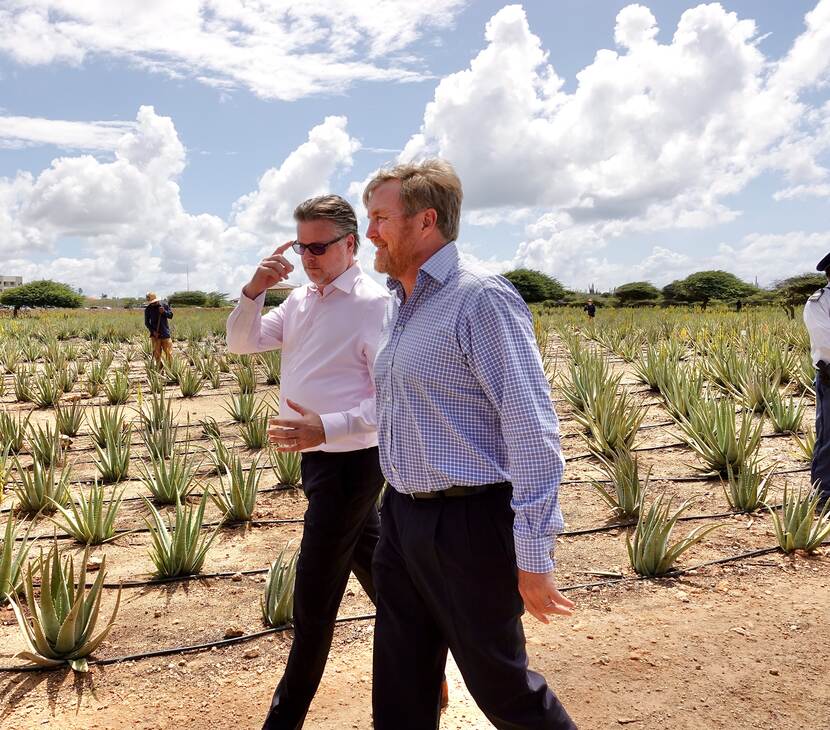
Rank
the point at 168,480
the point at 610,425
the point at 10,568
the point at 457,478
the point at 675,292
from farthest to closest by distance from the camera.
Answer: the point at 675,292 → the point at 610,425 → the point at 168,480 → the point at 10,568 → the point at 457,478

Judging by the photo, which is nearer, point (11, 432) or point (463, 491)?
point (463, 491)

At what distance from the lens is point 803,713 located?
2.77 m

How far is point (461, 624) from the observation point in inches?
69.5

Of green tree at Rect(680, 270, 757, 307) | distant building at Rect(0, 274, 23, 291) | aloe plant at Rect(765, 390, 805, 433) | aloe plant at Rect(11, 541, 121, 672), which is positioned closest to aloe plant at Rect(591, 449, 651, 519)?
aloe plant at Rect(765, 390, 805, 433)

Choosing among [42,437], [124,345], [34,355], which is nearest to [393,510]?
[42,437]

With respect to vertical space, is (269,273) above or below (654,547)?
above

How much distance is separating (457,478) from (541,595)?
12.7 inches

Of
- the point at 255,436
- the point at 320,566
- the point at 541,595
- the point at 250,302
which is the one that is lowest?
the point at 255,436

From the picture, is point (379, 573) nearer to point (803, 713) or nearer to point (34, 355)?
point (803, 713)

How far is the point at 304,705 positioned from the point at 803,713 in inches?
72.8

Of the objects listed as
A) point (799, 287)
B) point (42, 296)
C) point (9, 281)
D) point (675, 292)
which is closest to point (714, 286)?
point (675, 292)

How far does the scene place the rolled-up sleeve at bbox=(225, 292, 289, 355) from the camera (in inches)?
107

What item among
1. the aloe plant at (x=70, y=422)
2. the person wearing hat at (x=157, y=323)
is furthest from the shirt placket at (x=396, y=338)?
the person wearing hat at (x=157, y=323)

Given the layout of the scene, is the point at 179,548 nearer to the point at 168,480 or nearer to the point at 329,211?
the point at 168,480
